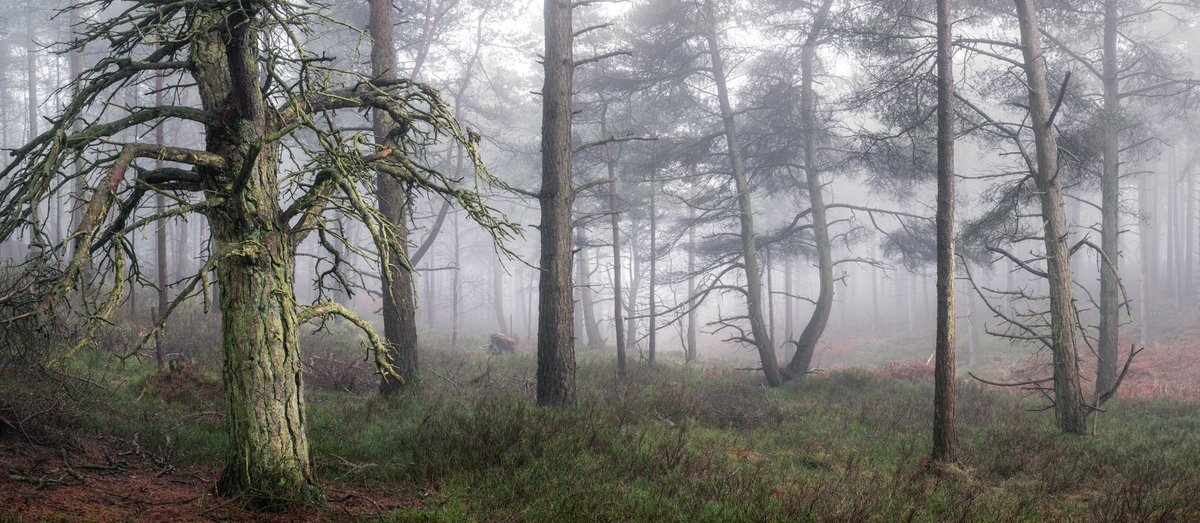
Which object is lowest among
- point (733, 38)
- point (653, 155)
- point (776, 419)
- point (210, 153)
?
point (776, 419)

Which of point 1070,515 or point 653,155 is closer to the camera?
point 1070,515

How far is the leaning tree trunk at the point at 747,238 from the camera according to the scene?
15.9 meters

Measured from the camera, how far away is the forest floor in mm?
5711

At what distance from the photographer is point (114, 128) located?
4695 mm

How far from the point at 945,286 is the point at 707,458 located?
3767 millimetres

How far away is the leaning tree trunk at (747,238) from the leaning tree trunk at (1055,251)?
6.24m

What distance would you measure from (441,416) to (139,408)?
374cm

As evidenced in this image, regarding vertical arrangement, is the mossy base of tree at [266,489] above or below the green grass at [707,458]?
above

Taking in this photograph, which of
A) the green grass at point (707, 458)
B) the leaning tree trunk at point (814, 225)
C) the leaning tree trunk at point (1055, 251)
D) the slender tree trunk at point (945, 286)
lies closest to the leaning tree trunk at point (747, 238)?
the leaning tree trunk at point (814, 225)

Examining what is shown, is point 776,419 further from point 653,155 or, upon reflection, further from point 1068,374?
point 653,155

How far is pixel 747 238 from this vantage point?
648 inches

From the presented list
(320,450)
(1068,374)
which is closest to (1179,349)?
(1068,374)

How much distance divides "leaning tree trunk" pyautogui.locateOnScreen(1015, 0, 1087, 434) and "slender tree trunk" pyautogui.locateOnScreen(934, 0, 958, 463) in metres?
2.77

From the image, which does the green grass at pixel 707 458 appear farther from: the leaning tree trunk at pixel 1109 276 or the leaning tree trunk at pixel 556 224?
the leaning tree trunk at pixel 1109 276
